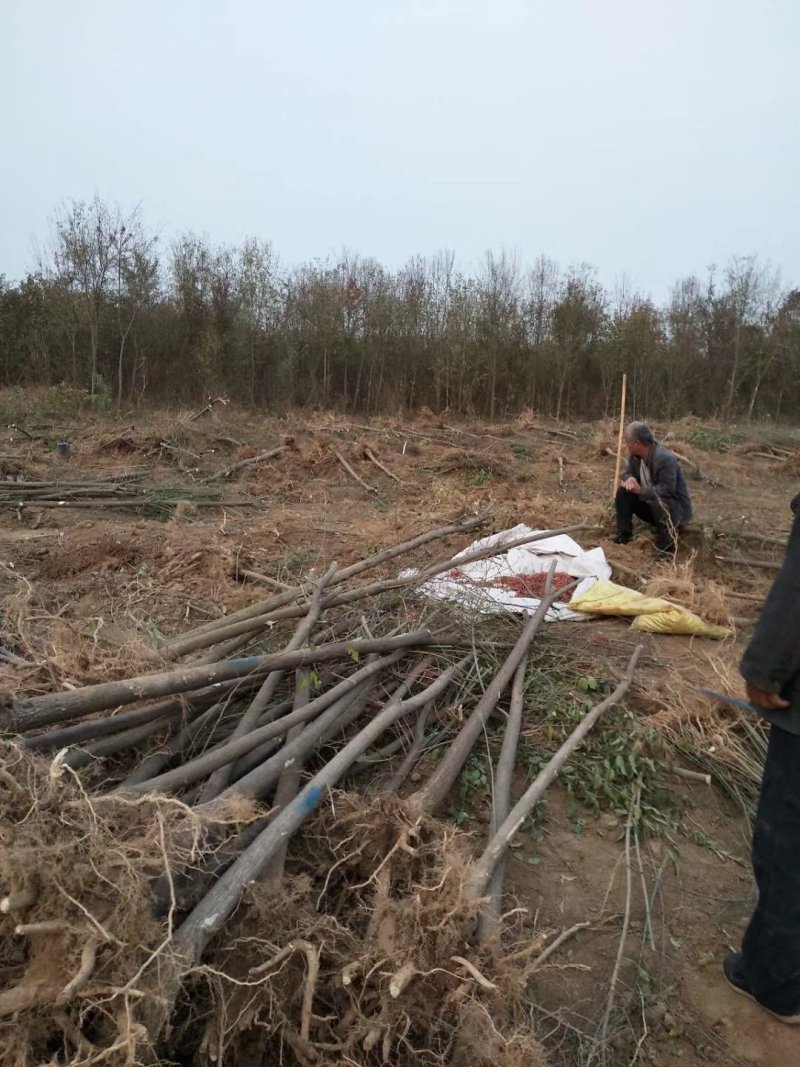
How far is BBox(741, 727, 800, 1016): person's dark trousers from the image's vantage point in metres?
2.03

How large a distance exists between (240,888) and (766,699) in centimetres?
156

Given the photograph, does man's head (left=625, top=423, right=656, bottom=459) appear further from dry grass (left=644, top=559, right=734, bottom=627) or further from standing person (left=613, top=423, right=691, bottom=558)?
dry grass (left=644, top=559, right=734, bottom=627)

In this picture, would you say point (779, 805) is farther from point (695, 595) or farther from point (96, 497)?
point (96, 497)

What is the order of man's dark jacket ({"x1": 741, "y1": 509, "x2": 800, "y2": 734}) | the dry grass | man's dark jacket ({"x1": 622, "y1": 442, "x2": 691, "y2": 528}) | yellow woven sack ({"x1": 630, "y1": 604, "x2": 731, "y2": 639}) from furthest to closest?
1. man's dark jacket ({"x1": 622, "y1": 442, "x2": 691, "y2": 528})
2. the dry grass
3. yellow woven sack ({"x1": 630, "y1": 604, "x2": 731, "y2": 639})
4. man's dark jacket ({"x1": 741, "y1": 509, "x2": 800, "y2": 734})

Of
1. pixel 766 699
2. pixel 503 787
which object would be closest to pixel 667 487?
pixel 503 787

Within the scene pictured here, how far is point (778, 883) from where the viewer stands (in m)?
2.06

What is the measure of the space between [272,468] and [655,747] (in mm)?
9332

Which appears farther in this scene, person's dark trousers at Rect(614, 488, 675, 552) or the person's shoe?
person's dark trousers at Rect(614, 488, 675, 552)

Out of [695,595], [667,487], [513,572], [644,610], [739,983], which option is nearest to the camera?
[739,983]

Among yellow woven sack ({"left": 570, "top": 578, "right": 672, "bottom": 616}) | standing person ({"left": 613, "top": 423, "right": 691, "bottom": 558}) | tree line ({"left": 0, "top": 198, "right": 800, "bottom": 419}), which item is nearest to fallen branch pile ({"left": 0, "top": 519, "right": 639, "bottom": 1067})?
yellow woven sack ({"left": 570, "top": 578, "right": 672, "bottom": 616})

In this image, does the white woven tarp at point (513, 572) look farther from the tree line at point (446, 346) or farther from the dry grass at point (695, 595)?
the tree line at point (446, 346)

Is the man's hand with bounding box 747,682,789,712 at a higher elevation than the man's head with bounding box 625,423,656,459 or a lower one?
lower

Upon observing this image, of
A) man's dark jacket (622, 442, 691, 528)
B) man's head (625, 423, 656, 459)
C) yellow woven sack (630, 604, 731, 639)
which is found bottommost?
yellow woven sack (630, 604, 731, 639)

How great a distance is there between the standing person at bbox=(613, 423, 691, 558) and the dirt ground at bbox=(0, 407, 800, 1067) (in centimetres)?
25
